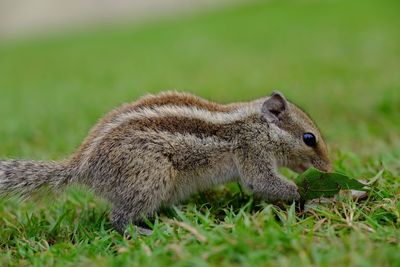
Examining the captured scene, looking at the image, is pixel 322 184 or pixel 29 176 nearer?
pixel 322 184

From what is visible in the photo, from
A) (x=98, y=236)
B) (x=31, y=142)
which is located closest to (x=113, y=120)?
(x=98, y=236)

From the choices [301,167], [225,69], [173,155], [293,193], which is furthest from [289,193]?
[225,69]

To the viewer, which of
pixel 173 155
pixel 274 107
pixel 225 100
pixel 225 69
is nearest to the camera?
pixel 173 155

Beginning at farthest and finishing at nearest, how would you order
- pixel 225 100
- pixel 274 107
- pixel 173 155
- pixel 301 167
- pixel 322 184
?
pixel 225 100 → pixel 301 167 → pixel 274 107 → pixel 173 155 → pixel 322 184

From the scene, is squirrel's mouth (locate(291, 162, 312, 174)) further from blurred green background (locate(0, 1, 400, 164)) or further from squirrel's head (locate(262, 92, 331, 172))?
blurred green background (locate(0, 1, 400, 164))

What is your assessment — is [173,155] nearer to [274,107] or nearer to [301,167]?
[274,107]

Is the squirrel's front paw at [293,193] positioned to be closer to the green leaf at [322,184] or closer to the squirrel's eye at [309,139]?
the green leaf at [322,184]
